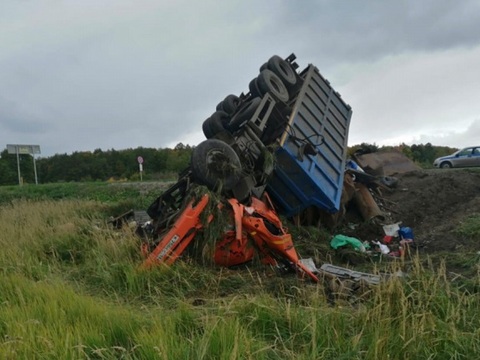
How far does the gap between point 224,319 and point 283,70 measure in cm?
613

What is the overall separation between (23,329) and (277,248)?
2693 mm

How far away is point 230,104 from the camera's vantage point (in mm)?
8227

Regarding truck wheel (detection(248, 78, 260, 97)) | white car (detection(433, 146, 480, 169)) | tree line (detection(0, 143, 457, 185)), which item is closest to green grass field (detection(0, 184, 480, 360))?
truck wheel (detection(248, 78, 260, 97))

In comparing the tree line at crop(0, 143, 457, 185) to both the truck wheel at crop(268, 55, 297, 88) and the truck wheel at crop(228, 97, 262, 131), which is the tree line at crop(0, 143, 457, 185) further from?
the truck wheel at crop(228, 97, 262, 131)

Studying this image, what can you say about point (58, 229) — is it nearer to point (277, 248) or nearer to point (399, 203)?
point (277, 248)

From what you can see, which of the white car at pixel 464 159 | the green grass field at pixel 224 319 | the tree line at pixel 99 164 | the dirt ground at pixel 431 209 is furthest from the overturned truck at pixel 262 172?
the tree line at pixel 99 164

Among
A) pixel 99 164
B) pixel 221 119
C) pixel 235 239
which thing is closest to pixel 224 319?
Result: pixel 235 239

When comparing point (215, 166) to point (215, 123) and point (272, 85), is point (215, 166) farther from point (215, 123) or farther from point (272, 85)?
point (272, 85)

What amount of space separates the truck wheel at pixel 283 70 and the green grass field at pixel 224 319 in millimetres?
4393

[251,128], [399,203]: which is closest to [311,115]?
[251,128]

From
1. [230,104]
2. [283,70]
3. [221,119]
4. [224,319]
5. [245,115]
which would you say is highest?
[283,70]

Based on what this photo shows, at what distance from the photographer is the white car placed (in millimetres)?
22016

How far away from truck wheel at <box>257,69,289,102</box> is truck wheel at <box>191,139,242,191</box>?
2.17 m

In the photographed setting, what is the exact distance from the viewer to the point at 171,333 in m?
2.86
